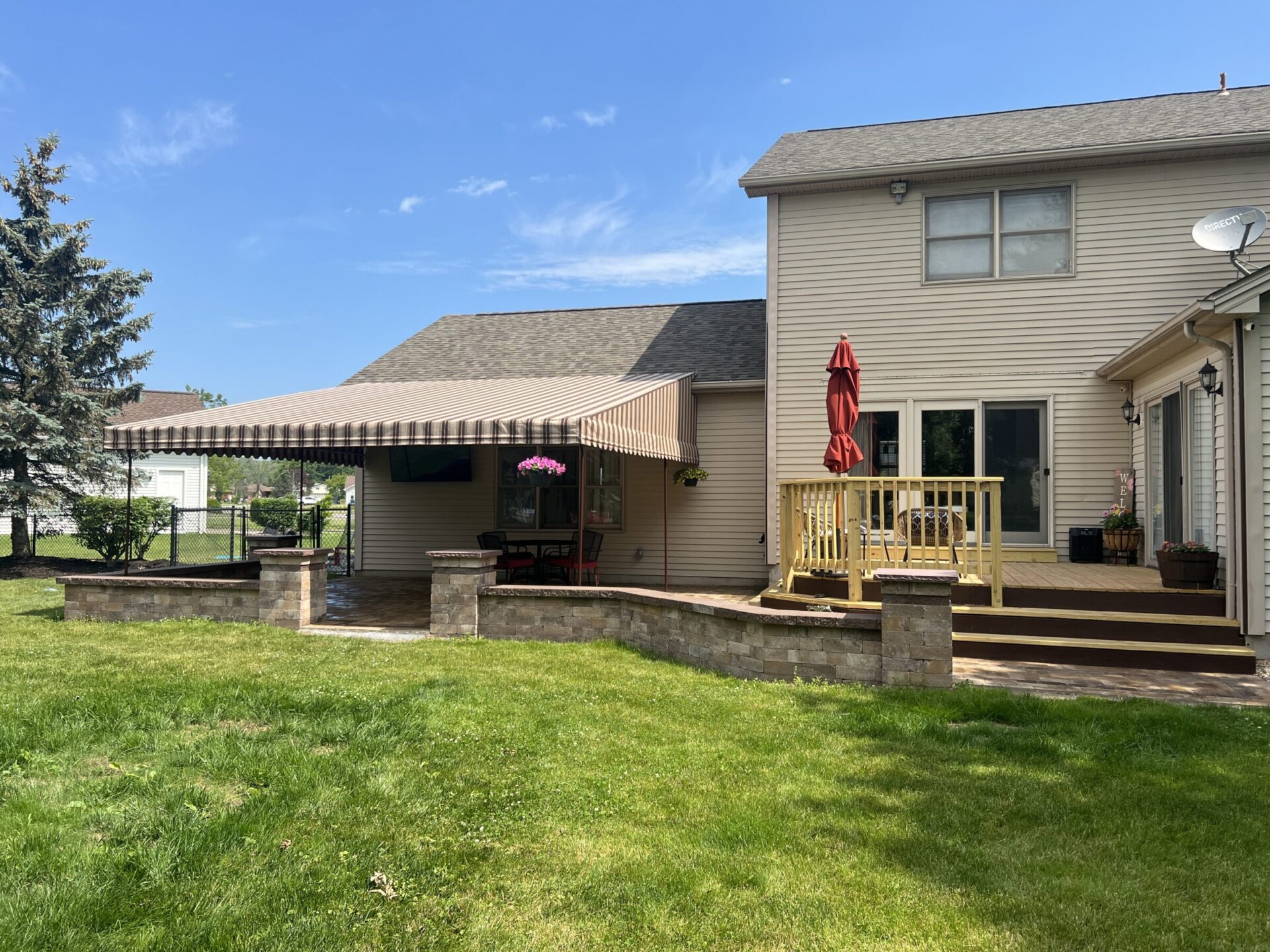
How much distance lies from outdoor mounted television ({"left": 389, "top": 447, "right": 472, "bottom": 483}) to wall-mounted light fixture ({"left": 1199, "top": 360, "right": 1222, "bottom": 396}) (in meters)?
10.7

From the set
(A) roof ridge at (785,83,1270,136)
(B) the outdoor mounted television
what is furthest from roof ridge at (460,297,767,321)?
(B) the outdoor mounted television

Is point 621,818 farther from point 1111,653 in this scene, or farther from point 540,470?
point 540,470

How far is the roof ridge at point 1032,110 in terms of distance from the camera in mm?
12117

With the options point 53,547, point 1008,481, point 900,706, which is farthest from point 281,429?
point 53,547

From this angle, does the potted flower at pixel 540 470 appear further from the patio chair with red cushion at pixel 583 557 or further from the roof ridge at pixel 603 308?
the roof ridge at pixel 603 308

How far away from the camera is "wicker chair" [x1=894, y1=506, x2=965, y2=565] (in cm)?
770

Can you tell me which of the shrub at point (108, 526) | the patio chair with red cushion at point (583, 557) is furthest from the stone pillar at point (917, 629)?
the shrub at point (108, 526)

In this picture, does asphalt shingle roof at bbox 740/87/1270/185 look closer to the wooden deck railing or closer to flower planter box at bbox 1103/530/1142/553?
flower planter box at bbox 1103/530/1142/553

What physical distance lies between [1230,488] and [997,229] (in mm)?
5060

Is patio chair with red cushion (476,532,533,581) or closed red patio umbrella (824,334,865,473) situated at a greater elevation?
closed red patio umbrella (824,334,865,473)

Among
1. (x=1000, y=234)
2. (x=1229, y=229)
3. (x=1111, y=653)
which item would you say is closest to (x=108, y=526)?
(x=1000, y=234)

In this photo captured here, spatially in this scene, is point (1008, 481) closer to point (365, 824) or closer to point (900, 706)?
point (900, 706)

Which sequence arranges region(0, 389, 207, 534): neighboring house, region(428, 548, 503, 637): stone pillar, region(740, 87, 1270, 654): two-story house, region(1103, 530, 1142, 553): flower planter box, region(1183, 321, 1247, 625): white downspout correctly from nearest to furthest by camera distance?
region(1183, 321, 1247, 625): white downspout → region(428, 548, 503, 637): stone pillar → region(1103, 530, 1142, 553): flower planter box → region(740, 87, 1270, 654): two-story house → region(0, 389, 207, 534): neighboring house

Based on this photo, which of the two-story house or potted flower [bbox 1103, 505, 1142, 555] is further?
the two-story house
